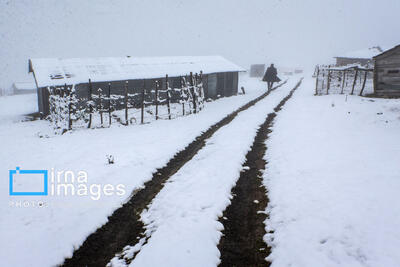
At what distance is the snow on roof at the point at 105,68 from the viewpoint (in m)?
17.5

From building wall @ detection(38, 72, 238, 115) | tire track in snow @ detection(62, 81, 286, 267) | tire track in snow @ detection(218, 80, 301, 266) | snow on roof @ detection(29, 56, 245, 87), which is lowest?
tire track in snow @ detection(62, 81, 286, 267)

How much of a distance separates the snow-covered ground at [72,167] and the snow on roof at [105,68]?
3764 millimetres

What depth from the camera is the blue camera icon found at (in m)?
6.78

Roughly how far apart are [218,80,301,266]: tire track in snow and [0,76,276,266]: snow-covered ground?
2.69 meters

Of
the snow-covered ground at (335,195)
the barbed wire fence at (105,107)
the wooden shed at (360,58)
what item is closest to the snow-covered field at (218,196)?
the snow-covered ground at (335,195)

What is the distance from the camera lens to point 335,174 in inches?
277

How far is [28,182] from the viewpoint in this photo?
7.38 m

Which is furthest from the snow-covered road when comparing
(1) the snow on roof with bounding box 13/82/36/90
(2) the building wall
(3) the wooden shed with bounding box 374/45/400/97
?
(1) the snow on roof with bounding box 13/82/36/90

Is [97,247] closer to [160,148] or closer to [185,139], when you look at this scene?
[160,148]

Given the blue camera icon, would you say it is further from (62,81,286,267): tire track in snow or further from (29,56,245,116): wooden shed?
(29,56,245,116): wooden shed

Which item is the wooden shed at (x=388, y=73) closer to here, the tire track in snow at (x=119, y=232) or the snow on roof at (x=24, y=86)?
the tire track in snow at (x=119, y=232)

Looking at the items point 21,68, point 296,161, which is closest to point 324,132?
point 296,161

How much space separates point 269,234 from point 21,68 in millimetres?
134224

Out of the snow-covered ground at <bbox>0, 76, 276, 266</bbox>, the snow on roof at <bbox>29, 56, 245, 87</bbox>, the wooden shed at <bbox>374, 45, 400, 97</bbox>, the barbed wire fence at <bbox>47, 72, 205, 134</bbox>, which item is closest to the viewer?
the snow-covered ground at <bbox>0, 76, 276, 266</bbox>
